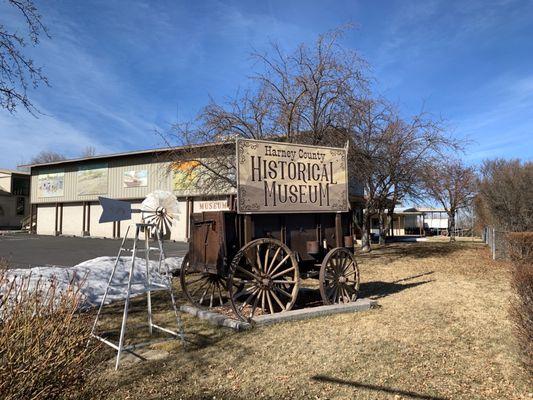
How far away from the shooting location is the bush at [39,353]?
7.42 ft

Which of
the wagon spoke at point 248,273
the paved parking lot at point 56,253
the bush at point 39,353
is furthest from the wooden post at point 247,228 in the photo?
the paved parking lot at point 56,253

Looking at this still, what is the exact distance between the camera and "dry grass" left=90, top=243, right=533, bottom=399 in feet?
14.0

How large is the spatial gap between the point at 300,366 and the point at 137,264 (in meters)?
9.18

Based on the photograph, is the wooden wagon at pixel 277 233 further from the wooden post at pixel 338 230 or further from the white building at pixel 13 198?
the white building at pixel 13 198

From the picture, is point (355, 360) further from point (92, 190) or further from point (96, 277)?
point (92, 190)

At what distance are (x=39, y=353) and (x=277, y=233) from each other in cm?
558

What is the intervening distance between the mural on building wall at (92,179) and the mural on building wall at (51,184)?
8.18 ft

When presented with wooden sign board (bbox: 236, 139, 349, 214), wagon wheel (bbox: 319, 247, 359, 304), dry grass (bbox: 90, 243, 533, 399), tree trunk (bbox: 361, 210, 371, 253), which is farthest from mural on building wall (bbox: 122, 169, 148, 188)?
wagon wheel (bbox: 319, 247, 359, 304)

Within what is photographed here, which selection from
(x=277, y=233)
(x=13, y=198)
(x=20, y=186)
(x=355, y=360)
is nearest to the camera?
(x=355, y=360)

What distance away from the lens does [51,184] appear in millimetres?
38719

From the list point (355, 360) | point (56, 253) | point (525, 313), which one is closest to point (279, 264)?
A: point (355, 360)

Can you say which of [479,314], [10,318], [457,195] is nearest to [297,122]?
[479,314]

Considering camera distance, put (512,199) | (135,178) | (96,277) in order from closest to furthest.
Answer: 1. (96,277)
2. (512,199)
3. (135,178)

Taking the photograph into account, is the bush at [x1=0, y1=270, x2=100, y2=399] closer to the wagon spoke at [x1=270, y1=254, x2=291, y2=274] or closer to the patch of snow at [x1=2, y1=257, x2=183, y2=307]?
the wagon spoke at [x1=270, y1=254, x2=291, y2=274]
